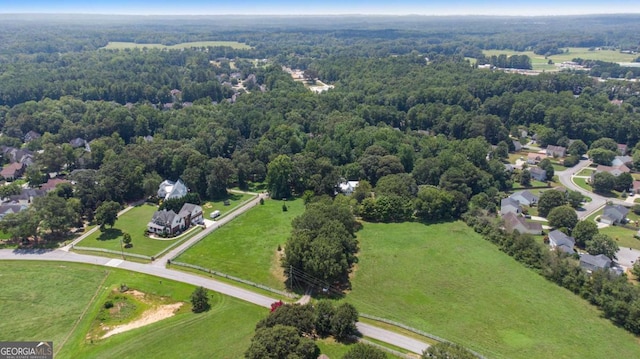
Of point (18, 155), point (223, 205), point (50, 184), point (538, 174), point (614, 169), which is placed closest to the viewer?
point (223, 205)

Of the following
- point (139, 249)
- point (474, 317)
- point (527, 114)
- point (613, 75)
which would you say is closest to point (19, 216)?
point (139, 249)

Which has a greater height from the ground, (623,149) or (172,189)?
(172,189)

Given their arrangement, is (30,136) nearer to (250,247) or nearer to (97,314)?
(250,247)

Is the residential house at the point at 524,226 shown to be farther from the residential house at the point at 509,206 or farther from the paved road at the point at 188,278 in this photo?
the paved road at the point at 188,278

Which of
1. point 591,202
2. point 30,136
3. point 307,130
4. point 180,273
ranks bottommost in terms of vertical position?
point 591,202

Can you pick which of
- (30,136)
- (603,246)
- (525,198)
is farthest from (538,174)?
(30,136)

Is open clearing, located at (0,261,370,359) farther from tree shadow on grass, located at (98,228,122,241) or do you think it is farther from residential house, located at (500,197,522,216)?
residential house, located at (500,197,522,216)

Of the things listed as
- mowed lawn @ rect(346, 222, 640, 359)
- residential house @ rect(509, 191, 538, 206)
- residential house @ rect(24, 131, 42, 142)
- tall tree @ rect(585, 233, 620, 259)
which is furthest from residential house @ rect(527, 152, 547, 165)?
residential house @ rect(24, 131, 42, 142)
